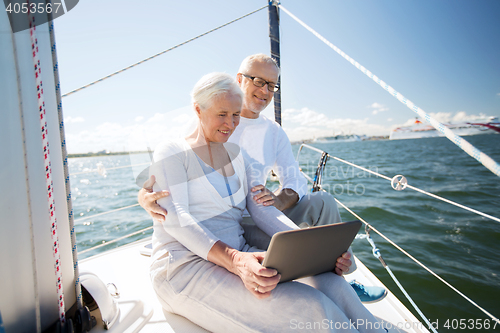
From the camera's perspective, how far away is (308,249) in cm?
73

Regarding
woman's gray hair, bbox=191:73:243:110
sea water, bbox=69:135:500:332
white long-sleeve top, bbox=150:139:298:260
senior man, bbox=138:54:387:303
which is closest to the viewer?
white long-sleeve top, bbox=150:139:298:260

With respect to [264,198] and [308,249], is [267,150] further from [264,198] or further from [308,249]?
[308,249]

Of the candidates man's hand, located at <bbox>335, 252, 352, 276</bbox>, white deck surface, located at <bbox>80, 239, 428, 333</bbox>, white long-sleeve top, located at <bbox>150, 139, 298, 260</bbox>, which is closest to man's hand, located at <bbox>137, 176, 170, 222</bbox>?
white long-sleeve top, located at <bbox>150, 139, 298, 260</bbox>

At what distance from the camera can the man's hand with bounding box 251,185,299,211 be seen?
1.14 m

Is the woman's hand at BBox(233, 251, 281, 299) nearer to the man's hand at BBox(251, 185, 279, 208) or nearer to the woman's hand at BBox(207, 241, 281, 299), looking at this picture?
the woman's hand at BBox(207, 241, 281, 299)

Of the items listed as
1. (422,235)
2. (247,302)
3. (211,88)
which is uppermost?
(211,88)

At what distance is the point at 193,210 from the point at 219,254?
0.70ft

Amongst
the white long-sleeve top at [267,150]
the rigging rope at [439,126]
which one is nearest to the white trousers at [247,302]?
the rigging rope at [439,126]

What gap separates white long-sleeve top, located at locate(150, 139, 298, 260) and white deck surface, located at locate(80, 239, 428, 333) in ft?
0.79

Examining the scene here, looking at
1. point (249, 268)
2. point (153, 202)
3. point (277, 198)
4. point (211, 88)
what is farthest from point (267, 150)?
point (249, 268)

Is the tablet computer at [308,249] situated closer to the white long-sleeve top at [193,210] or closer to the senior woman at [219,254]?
the senior woman at [219,254]

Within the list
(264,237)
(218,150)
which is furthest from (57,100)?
(264,237)

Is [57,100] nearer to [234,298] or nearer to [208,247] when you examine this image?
[208,247]

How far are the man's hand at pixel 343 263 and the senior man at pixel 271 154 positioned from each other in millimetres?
417
